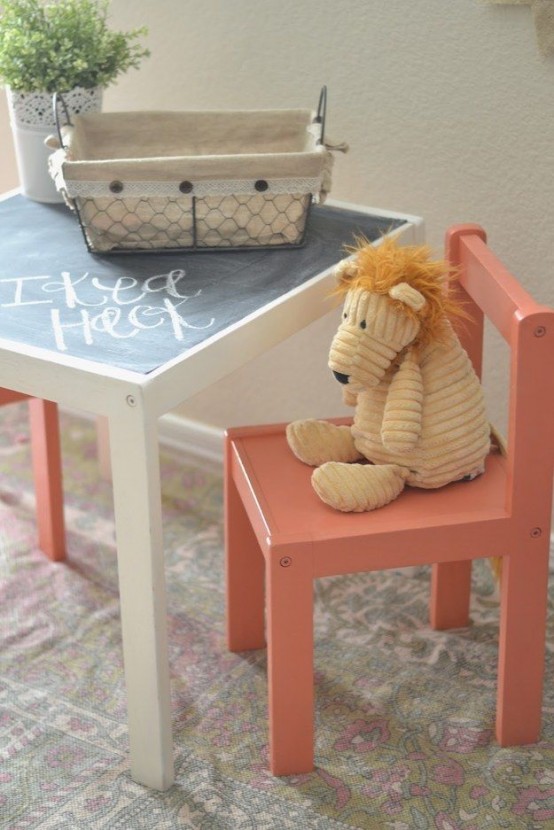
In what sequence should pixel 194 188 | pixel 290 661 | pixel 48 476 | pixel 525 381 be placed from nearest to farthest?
pixel 525 381, pixel 290 661, pixel 194 188, pixel 48 476

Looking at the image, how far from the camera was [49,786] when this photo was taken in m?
1.42

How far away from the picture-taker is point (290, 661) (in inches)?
52.9

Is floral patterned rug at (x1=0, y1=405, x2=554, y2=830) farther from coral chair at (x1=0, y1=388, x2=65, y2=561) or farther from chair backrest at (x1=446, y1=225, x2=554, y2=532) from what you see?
chair backrest at (x1=446, y1=225, x2=554, y2=532)

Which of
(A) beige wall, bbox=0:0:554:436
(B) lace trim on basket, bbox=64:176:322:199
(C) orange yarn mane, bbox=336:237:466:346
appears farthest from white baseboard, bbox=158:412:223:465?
(C) orange yarn mane, bbox=336:237:466:346

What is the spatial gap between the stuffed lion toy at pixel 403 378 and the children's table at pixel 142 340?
111mm

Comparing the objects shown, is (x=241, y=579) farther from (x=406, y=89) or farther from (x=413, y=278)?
(x=406, y=89)

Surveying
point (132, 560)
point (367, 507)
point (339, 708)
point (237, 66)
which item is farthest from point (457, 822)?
point (237, 66)

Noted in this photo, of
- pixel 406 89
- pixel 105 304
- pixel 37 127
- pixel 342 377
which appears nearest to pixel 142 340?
pixel 105 304

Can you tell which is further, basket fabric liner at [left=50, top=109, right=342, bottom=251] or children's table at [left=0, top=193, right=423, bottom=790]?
basket fabric liner at [left=50, top=109, right=342, bottom=251]

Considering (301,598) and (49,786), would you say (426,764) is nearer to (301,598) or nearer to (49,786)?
(301,598)

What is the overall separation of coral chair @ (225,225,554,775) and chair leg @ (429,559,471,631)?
252 mm

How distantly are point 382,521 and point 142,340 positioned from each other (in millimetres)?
351

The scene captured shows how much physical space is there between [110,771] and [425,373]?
0.65 metres

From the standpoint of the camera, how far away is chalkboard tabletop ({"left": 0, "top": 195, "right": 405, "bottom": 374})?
1.28 meters
